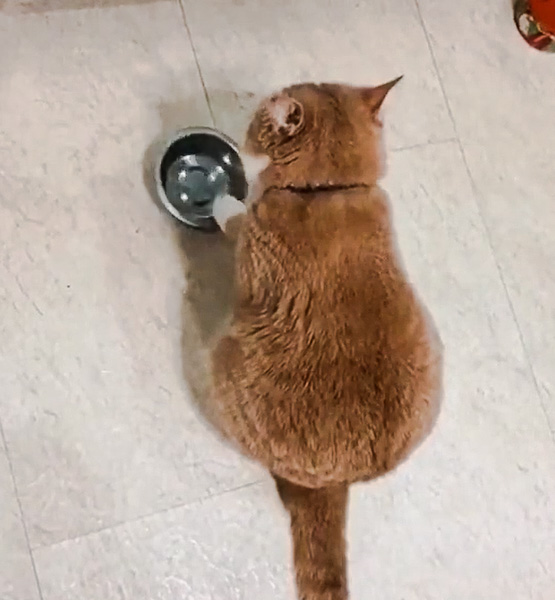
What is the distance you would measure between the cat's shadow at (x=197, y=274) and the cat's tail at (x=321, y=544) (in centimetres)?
34

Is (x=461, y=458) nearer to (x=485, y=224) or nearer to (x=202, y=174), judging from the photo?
(x=485, y=224)

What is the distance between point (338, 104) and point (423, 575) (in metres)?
0.90

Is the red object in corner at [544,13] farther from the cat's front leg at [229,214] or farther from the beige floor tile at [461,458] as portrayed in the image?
the cat's front leg at [229,214]

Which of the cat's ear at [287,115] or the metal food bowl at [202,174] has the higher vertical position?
the cat's ear at [287,115]

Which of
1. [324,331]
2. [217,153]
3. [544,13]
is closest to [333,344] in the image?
[324,331]

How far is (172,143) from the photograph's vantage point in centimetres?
135

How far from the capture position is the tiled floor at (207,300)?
50.0 inches

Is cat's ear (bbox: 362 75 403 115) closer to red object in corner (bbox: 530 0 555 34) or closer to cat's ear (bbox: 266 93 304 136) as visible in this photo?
cat's ear (bbox: 266 93 304 136)

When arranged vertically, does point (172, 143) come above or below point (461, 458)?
above

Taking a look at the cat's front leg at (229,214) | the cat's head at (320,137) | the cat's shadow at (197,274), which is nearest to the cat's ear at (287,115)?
the cat's head at (320,137)

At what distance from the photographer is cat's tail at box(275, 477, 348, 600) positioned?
1135 millimetres

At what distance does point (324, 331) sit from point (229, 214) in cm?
37

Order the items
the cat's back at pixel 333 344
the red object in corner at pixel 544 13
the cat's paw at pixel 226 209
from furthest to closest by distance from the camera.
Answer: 1. the red object in corner at pixel 544 13
2. the cat's paw at pixel 226 209
3. the cat's back at pixel 333 344

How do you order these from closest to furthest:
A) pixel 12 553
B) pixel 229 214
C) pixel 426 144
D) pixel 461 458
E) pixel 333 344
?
pixel 333 344
pixel 12 553
pixel 229 214
pixel 461 458
pixel 426 144
